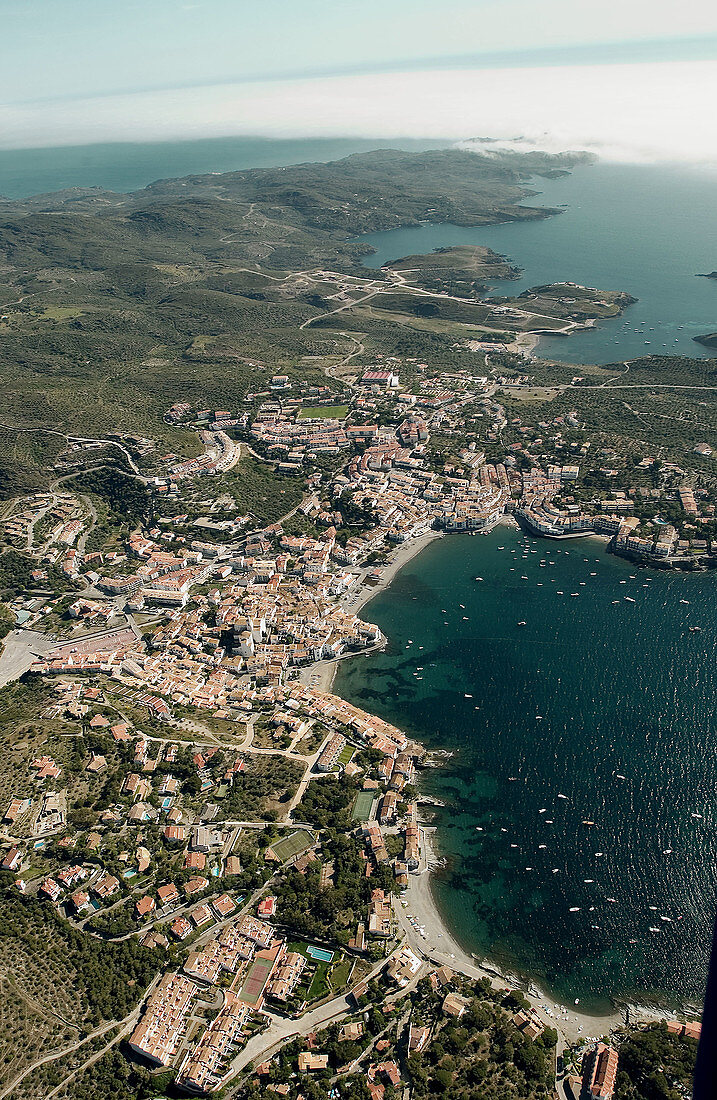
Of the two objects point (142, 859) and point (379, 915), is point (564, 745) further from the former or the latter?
point (142, 859)

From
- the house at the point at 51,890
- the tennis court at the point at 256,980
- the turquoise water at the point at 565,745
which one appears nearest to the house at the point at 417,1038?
the turquoise water at the point at 565,745

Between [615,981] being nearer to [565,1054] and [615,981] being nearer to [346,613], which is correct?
[565,1054]

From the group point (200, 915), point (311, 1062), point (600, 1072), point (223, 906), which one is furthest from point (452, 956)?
point (200, 915)

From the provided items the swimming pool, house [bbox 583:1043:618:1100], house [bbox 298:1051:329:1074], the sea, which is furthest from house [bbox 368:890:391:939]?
house [bbox 583:1043:618:1100]

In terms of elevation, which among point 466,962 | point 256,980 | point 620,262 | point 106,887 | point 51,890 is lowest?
point 466,962

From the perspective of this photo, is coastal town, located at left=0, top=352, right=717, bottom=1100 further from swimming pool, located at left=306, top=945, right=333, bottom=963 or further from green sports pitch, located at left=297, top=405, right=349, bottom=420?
green sports pitch, located at left=297, top=405, right=349, bottom=420
